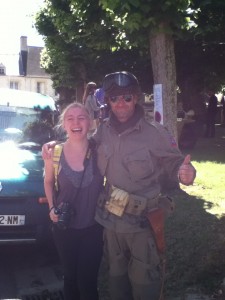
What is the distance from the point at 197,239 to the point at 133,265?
7.26ft

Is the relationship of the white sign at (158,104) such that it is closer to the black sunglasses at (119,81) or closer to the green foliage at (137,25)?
the green foliage at (137,25)

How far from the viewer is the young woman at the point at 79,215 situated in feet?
10.7

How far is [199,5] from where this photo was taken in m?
6.76

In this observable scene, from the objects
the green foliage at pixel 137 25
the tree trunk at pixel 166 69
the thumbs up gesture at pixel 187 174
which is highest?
the green foliage at pixel 137 25

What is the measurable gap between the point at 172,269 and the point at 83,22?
460 centimetres

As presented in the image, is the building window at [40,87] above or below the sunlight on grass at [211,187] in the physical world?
above

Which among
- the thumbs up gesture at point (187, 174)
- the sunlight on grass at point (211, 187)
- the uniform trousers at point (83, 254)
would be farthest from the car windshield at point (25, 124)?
the thumbs up gesture at point (187, 174)

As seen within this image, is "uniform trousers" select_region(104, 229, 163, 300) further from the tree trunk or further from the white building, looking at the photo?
the white building

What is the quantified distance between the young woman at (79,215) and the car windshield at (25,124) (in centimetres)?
280

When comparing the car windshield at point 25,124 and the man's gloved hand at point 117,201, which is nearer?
the man's gloved hand at point 117,201

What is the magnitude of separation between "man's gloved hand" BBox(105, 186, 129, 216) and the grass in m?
1.46

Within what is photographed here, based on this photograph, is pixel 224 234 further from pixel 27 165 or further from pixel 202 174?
pixel 202 174

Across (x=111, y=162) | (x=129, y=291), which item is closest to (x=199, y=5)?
(x=111, y=162)

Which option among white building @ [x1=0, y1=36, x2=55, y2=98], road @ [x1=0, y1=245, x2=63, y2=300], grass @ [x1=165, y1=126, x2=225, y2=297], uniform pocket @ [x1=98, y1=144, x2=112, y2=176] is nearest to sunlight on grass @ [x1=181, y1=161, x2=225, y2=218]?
grass @ [x1=165, y1=126, x2=225, y2=297]
